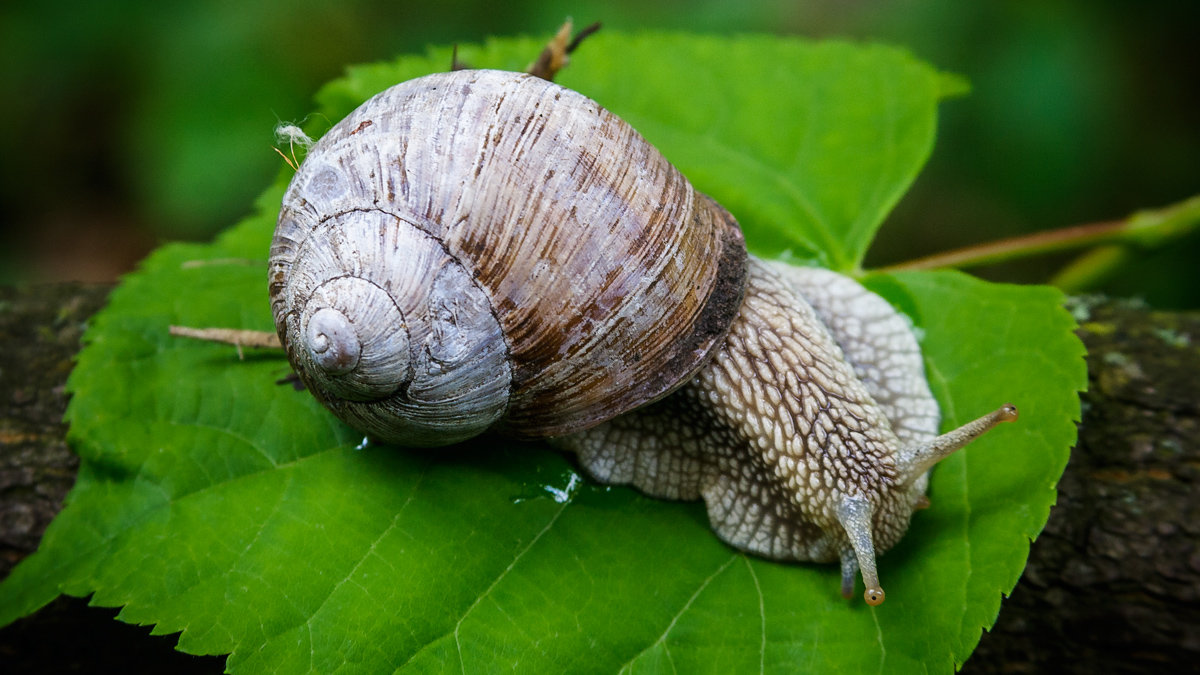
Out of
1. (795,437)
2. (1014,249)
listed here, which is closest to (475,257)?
(795,437)

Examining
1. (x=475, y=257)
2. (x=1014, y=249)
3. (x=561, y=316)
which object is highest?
(x=475, y=257)

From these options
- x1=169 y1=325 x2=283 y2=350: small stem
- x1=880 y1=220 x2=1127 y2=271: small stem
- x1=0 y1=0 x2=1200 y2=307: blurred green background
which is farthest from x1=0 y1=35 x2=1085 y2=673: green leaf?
x1=0 y1=0 x2=1200 y2=307: blurred green background

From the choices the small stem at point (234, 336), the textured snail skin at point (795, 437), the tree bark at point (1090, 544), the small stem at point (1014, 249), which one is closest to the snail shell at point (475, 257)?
the textured snail skin at point (795, 437)

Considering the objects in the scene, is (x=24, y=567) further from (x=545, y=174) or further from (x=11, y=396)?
(x=545, y=174)

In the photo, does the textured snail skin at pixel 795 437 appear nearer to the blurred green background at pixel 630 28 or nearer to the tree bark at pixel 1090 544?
the tree bark at pixel 1090 544

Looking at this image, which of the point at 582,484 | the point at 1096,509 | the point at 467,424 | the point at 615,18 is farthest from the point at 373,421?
the point at 615,18

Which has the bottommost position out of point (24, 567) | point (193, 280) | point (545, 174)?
point (24, 567)

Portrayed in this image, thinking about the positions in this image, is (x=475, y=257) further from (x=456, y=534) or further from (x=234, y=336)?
(x=234, y=336)
